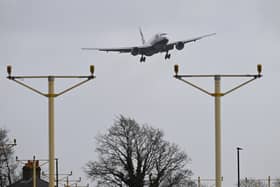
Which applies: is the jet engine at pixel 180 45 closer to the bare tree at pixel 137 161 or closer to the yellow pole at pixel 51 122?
the bare tree at pixel 137 161

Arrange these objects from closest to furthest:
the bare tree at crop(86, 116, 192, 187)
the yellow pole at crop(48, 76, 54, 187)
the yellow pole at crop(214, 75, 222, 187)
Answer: the yellow pole at crop(214, 75, 222, 187) → the yellow pole at crop(48, 76, 54, 187) → the bare tree at crop(86, 116, 192, 187)

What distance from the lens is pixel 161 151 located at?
99.0m

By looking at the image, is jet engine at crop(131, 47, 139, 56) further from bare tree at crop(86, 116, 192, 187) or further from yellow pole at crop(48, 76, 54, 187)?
yellow pole at crop(48, 76, 54, 187)

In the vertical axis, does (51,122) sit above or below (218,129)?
above

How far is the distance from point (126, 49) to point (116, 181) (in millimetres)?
15715

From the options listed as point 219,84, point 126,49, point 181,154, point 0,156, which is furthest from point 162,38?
point 219,84

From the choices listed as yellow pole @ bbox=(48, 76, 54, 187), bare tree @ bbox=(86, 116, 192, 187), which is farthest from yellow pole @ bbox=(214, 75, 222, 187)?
bare tree @ bbox=(86, 116, 192, 187)

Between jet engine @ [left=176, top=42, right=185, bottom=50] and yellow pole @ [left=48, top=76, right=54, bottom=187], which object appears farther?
jet engine @ [left=176, top=42, right=185, bottom=50]

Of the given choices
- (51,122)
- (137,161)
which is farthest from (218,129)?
(137,161)

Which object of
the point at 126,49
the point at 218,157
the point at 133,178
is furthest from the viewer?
the point at 126,49

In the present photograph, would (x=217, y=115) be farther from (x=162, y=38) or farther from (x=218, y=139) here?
(x=162, y=38)

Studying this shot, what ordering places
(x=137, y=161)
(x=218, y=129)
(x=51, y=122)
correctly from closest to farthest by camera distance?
(x=218, y=129)
(x=51, y=122)
(x=137, y=161)

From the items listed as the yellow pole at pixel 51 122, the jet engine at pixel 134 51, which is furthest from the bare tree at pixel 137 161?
the yellow pole at pixel 51 122

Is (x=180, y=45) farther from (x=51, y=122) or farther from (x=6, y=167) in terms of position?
(x=51, y=122)
